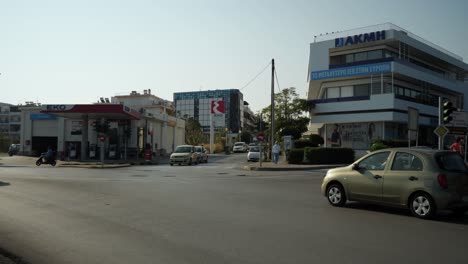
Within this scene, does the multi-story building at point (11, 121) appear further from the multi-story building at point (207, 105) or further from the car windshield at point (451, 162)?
the car windshield at point (451, 162)

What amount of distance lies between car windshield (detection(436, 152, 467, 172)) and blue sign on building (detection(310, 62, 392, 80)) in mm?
30888

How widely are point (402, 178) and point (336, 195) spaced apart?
1.94 metres

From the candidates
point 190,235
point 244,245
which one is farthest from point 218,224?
point 244,245

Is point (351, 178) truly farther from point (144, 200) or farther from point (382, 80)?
point (382, 80)

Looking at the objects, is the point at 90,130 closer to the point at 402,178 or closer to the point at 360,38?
the point at 360,38

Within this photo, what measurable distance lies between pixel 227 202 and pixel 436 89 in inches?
1801

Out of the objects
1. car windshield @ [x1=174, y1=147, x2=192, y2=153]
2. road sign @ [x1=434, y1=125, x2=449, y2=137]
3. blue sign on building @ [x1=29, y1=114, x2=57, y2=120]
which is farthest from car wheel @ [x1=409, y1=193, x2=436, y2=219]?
blue sign on building @ [x1=29, y1=114, x2=57, y2=120]

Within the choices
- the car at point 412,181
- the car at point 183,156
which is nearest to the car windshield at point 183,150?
the car at point 183,156

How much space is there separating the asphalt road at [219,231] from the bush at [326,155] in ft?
59.1

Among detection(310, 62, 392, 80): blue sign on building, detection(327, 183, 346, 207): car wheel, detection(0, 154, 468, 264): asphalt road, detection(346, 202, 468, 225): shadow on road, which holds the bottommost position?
detection(0, 154, 468, 264): asphalt road

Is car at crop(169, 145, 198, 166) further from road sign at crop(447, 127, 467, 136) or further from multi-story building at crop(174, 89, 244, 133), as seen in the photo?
multi-story building at crop(174, 89, 244, 133)

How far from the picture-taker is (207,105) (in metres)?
141

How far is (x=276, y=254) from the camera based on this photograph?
599 centimetres

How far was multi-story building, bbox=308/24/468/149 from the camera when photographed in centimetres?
3897
